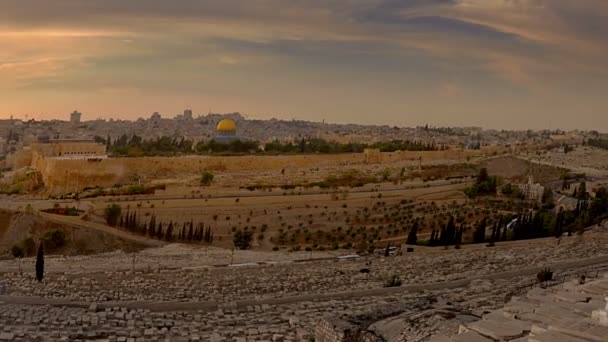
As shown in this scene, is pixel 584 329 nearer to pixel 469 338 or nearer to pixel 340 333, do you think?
pixel 469 338

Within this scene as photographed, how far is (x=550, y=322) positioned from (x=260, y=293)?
8.93 metres

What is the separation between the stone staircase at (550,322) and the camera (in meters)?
7.66

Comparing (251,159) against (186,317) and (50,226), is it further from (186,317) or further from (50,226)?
(186,317)

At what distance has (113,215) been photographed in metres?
26.7

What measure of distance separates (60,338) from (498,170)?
4154 centimetres

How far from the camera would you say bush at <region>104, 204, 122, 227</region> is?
1048 inches

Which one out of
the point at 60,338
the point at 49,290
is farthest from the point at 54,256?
the point at 60,338

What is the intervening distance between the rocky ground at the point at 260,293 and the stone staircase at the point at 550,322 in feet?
4.45

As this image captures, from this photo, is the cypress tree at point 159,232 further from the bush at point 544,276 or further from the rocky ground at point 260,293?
the bush at point 544,276

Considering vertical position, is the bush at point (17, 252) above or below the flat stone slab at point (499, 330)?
below

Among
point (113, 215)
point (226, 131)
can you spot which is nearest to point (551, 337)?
point (113, 215)

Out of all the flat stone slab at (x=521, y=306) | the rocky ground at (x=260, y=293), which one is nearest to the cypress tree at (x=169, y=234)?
the rocky ground at (x=260, y=293)

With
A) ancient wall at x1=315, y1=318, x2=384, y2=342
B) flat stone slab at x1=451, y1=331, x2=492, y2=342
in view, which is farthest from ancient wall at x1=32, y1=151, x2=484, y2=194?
flat stone slab at x1=451, y1=331, x2=492, y2=342

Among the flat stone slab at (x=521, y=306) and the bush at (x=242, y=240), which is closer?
the flat stone slab at (x=521, y=306)
